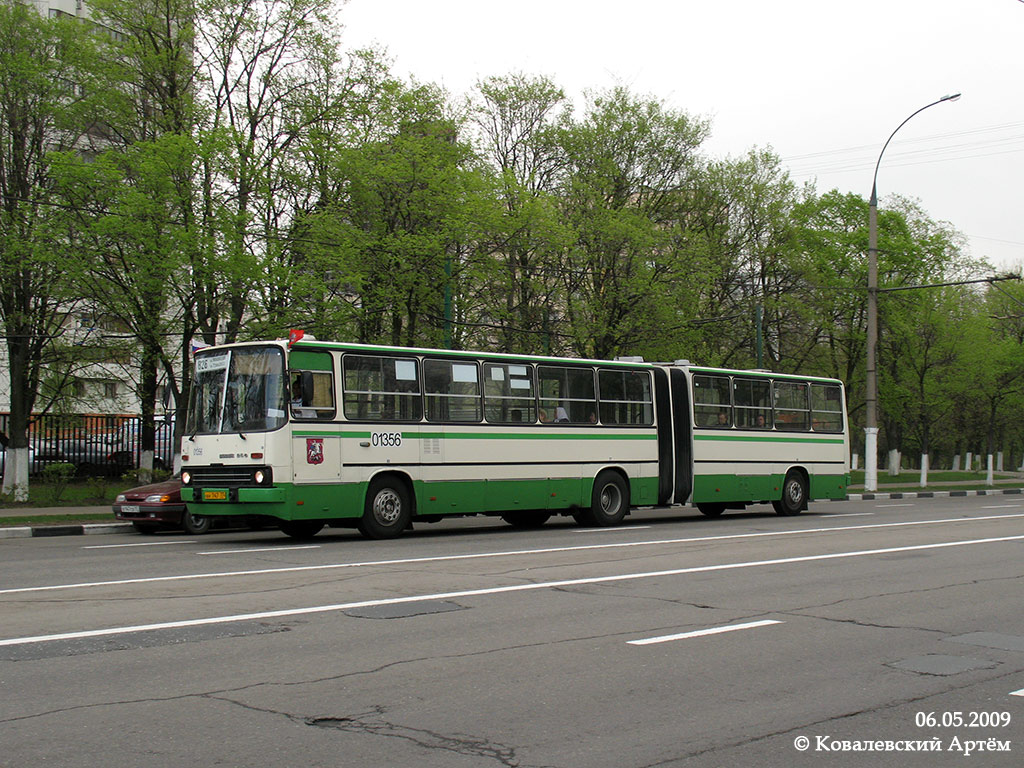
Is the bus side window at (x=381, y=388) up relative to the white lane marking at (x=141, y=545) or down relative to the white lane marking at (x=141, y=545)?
up

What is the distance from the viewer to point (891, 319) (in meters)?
48.5

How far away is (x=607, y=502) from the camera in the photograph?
2150cm

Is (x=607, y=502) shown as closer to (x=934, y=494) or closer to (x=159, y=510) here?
(x=159, y=510)

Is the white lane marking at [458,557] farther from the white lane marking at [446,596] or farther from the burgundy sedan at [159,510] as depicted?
the burgundy sedan at [159,510]

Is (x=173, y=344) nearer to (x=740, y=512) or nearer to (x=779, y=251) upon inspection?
(x=740, y=512)

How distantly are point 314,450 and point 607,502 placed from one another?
23.7ft

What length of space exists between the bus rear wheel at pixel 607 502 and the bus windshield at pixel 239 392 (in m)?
7.30

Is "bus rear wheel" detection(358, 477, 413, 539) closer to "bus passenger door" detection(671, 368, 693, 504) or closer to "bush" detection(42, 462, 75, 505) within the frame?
"bus passenger door" detection(671, 368, 693, 504)

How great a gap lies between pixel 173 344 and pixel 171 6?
983 centimetres

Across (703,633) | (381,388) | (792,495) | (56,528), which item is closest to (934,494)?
(792,495)

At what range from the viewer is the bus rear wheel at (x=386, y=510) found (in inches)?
684

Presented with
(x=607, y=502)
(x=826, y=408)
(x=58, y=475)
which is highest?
(x=826, y=408)

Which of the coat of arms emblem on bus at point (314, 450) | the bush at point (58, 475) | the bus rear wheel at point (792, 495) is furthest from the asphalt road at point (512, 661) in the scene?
the bush at point (58, 475)

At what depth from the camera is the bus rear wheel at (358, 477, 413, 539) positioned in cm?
1738
